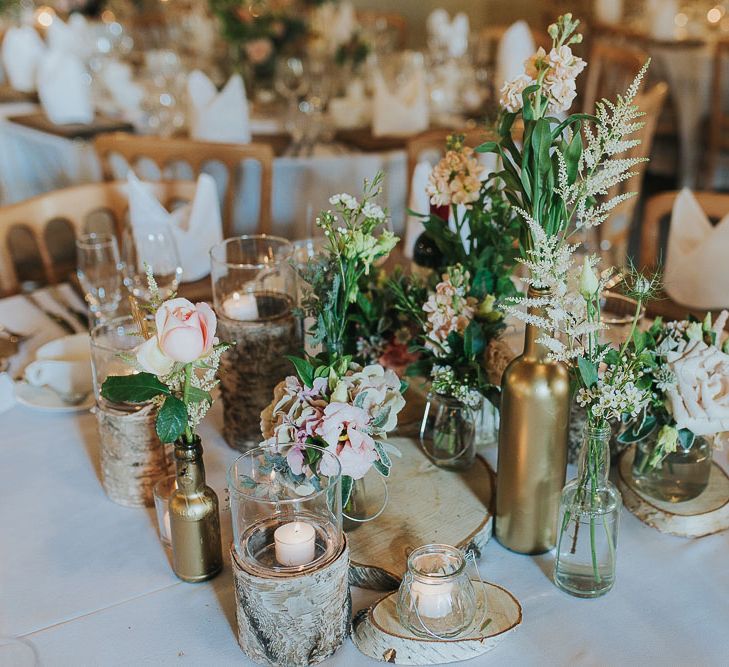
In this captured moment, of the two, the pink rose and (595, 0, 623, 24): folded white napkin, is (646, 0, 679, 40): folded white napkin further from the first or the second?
the pink rose

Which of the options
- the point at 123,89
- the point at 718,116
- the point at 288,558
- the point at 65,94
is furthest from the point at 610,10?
the point at 288,558

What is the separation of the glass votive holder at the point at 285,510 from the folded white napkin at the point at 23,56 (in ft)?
11.1

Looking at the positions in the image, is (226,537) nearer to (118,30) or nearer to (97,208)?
(97,208)

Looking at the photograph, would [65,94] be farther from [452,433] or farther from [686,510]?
[686,510]

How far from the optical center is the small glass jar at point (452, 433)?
3.85 feet

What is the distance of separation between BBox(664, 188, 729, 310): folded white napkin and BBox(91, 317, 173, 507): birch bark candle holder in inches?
45.1

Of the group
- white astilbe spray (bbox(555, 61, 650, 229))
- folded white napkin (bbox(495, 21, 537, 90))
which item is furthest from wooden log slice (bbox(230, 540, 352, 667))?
folded white napkin (bbox(495, 21, 537, 90))

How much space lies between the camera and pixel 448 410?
1.19 metres

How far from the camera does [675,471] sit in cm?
113

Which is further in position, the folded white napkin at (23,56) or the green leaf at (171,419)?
the folded white napkin at (23,56)

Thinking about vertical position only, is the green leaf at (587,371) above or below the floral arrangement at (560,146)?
below

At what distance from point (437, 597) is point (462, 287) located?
0.43m

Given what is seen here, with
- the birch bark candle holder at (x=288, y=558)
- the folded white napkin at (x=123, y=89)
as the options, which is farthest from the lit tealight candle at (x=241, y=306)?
the folded white napkin at (x=123, y=89)

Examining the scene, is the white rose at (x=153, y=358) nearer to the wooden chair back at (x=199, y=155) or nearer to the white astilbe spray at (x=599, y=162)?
the white astilbe spray at (x=599, y=162)
